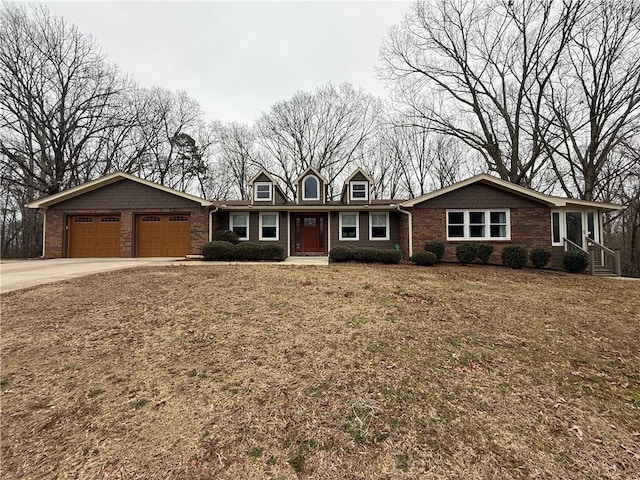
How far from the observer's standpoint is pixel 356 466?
85.8 inches

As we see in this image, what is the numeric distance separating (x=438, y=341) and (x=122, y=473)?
147 inches

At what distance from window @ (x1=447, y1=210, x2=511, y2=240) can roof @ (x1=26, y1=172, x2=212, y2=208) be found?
1183 centimetres

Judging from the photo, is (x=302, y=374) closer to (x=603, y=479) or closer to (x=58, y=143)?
(x=603, y=479)

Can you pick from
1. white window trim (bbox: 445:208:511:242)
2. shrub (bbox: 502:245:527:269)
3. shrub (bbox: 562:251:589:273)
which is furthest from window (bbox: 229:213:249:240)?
shrub (bbox: 562:251:589:273)

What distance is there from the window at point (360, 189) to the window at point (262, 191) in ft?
15.6

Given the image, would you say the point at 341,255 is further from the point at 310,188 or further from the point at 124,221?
the point at 124,221

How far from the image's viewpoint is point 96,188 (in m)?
14.6

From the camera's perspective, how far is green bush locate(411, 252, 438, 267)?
39.8 ft

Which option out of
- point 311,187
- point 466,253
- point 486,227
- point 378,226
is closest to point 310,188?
point 311,187

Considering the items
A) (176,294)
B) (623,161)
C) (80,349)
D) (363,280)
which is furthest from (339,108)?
(80,349)

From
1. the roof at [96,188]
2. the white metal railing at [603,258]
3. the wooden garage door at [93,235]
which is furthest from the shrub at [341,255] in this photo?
the wooden garage door at [93,235]

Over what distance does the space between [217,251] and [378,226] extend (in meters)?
8.13

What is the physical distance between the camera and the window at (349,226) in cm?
1534

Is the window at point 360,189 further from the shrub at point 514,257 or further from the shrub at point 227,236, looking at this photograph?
the shrub at point 514,257
